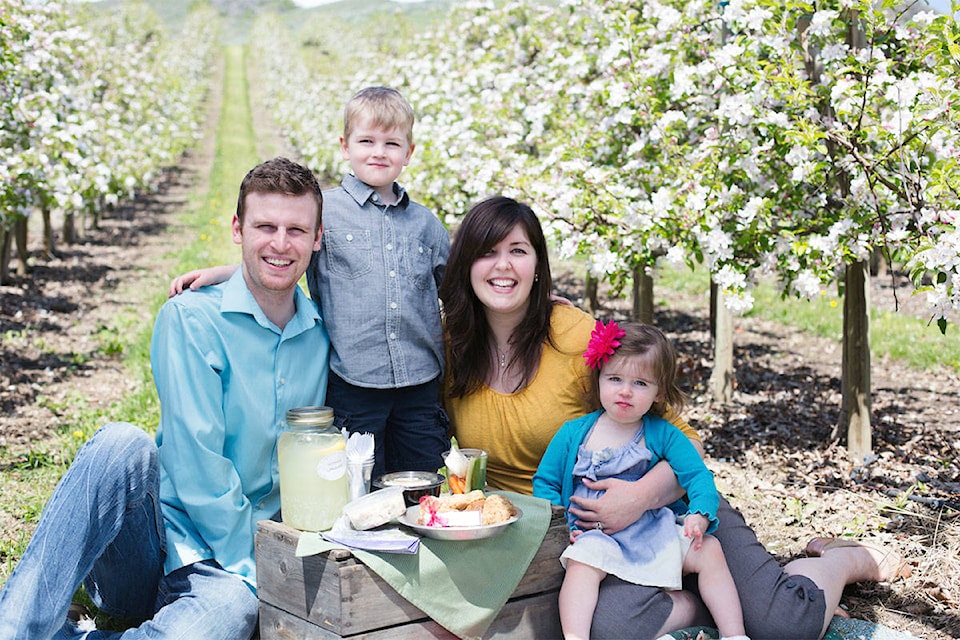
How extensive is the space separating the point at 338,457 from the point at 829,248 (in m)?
2.89

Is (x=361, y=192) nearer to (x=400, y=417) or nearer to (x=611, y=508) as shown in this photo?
(x=400, y=417)

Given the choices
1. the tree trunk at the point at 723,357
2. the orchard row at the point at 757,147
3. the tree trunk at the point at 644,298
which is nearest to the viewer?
the orchard row at the point at 757,147

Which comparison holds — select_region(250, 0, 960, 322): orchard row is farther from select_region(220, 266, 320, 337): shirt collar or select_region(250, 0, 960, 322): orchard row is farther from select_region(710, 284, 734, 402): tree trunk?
select_region(220, 266, 320, 337): shirt collar

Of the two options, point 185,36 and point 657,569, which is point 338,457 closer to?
point 657,569

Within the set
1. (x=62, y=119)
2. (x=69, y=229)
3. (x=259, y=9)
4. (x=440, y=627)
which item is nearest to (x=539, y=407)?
(x=440, y=627)

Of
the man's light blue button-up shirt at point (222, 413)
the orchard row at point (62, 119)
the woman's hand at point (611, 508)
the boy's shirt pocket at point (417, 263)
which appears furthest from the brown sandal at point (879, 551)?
the orchard row at point (62, 119)

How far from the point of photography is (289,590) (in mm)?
2896

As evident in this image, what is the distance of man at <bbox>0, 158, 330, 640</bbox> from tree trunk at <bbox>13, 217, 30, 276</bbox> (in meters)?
9.25

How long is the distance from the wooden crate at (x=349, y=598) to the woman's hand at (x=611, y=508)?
74 mm

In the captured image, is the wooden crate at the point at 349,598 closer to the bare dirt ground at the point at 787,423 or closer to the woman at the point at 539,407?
the woman at the point at 539,407

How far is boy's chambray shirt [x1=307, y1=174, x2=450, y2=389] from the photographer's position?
356 cm

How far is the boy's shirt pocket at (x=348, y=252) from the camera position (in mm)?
3676

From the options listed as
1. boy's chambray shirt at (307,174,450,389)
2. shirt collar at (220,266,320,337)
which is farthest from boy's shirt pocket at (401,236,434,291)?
shirt collar at (220,266,320,337)

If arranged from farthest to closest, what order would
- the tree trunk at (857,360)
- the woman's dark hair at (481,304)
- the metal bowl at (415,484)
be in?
the tree trunk at (857,360) → the woman's dark hair at (481,304) → the metal bowl at (415,484)
